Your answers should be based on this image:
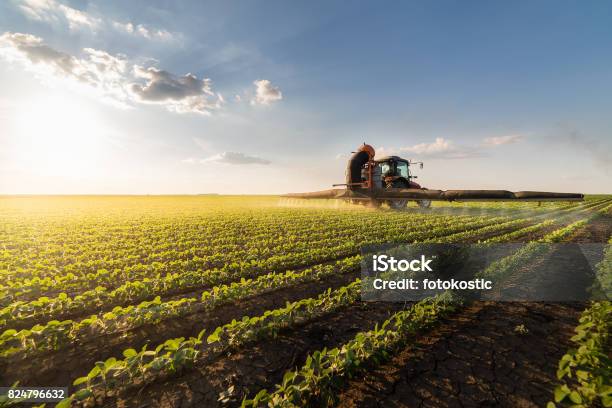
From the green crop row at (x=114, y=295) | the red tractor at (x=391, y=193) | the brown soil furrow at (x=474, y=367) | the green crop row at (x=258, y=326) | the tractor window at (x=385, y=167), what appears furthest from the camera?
the tractor window at (x=385, y=167)

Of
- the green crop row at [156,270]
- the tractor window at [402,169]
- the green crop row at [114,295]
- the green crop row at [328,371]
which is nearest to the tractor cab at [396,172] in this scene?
the tractor window at [402,169]

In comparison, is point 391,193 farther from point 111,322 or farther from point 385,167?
point 385,167

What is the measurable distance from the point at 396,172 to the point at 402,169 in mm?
1084

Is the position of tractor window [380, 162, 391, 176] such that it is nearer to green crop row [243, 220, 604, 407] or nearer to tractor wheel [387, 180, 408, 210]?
tractor wheel [387, 180, 408, 210]

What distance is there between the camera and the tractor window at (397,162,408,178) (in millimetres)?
24289

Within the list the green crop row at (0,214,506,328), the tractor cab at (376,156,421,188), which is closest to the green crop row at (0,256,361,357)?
the green crop row at (0,214,506,328)

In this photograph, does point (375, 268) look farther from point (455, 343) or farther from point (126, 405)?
point (126, 405)

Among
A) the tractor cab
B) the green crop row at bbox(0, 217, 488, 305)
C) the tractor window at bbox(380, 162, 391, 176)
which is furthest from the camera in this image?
the tractor window at bbox(380, 162, 391, 176)

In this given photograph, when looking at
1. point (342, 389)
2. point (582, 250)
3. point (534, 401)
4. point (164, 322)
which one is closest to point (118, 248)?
point (164, 322)

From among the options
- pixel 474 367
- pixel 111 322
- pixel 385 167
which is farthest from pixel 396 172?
pixel 111 322

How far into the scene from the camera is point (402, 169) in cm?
2459

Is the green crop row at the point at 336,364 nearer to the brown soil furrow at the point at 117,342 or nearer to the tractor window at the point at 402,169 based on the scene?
the brown soil furrow at the point at 117,342

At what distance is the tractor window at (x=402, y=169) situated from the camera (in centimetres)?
2429

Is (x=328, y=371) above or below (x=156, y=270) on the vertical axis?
above
